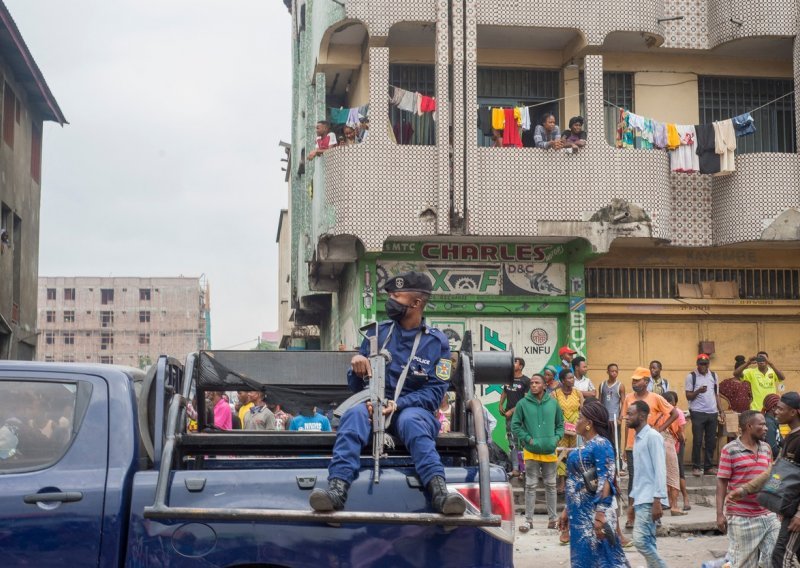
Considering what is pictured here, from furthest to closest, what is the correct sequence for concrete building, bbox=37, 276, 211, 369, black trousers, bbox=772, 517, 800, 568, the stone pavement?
concrete building, bbox=37, 276, 211, 369
the stone pavement
black trousers, bbox=772, 517, 800, 568

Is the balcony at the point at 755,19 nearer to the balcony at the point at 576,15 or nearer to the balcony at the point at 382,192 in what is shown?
the balcony at the point at 576,15

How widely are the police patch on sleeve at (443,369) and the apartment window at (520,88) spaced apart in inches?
526

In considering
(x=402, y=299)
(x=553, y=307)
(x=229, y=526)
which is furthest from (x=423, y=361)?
(x=553, y=307)

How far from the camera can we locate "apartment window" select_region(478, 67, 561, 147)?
19.0m

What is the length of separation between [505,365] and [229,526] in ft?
7.60

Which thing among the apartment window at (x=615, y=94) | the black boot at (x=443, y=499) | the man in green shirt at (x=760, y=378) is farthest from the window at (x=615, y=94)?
the black boot at (x=443, y=499)

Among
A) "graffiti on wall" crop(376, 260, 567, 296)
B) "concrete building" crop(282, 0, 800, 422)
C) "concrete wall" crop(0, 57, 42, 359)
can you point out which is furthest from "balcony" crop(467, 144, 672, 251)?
"concrete wall" crop(0, 57, 42, 359)

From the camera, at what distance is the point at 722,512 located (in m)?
8.37

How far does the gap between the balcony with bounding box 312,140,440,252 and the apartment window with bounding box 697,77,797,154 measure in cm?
531

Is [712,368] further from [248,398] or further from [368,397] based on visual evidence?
[368,397]

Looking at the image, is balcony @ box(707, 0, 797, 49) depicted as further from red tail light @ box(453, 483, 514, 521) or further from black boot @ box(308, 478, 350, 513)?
black boot @ box(308, 478, 350, 513)

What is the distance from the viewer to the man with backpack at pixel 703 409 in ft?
53.2

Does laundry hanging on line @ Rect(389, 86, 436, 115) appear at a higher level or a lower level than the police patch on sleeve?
higher

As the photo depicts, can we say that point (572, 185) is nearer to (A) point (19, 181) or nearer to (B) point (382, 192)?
(B) point (382, 192)
